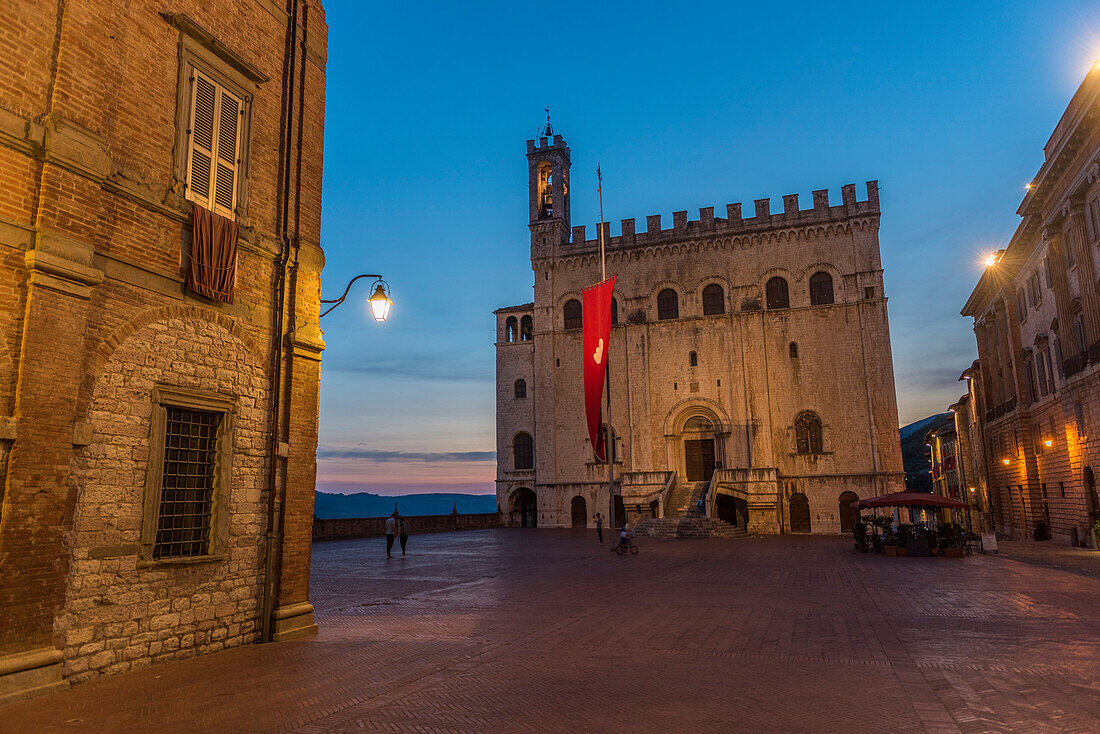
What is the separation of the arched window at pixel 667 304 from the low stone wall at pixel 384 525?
651 inches

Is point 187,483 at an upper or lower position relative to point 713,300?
lower

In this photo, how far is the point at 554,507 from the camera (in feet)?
136

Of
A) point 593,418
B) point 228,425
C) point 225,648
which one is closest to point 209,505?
point 228,425

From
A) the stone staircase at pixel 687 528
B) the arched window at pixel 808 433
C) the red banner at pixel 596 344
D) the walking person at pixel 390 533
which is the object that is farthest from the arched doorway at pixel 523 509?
the red banner at pixel 596 344

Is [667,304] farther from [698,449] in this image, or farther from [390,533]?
[390,533]

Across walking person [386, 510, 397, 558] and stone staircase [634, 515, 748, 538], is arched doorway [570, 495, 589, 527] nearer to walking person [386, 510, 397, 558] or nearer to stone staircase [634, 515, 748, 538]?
stone staircase [634, 515, 748, 538]

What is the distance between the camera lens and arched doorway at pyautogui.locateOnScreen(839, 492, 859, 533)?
117 feet

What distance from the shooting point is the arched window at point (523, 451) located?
1740 inches

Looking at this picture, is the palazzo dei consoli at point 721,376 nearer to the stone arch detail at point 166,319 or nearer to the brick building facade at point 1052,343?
→ the brick building facade at point 1052,343

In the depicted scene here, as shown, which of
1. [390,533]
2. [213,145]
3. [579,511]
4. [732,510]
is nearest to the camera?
[213,145]

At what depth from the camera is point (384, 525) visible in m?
36.1

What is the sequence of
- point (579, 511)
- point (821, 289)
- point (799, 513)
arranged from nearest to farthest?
point (799, 513) → point (821, 289) → point (579, 511)

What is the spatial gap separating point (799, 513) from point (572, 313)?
17.4m

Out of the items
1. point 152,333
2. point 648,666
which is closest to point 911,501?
point 648,666
